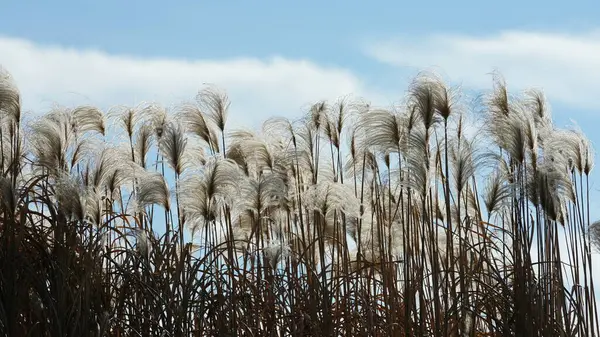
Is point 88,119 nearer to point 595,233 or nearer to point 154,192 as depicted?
point 154,192

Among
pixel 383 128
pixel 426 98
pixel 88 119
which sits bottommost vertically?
pixel 383 128

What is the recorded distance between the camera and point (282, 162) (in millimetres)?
A: 6586

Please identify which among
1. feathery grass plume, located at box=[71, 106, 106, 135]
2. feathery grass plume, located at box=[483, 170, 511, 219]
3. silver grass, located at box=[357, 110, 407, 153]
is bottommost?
feathery grass plume, located at box=[483, 170, 511, 219]

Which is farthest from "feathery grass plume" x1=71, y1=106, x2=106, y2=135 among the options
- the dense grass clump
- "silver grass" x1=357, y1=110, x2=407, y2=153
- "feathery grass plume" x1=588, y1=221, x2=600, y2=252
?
"feathery grass plume" x1=588, y1=221, x2=600, y2=252

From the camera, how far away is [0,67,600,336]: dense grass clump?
5320mm

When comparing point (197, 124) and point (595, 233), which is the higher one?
point (197, 124)

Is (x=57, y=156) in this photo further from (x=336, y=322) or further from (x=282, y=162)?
(x=336, y=322)

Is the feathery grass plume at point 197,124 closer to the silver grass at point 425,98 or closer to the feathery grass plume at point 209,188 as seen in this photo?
the feathery grass plume at point 209,188

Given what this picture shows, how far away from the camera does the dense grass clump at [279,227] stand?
209 inches

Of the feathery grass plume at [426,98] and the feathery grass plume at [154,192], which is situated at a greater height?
the feathery grass plume at [426,98]

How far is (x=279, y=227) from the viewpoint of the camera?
645cm

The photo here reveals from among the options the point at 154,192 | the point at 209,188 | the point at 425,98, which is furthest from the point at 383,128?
the point at 154,192

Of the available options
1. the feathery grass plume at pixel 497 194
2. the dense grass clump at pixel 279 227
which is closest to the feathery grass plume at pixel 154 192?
the dense grass clump at pixel 279 227

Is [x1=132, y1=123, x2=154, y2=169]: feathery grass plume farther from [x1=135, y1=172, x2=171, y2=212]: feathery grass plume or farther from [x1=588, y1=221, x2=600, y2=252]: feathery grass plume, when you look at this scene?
[x1=588, y1=221, x2=600, y2=252]: feathery grass plume
